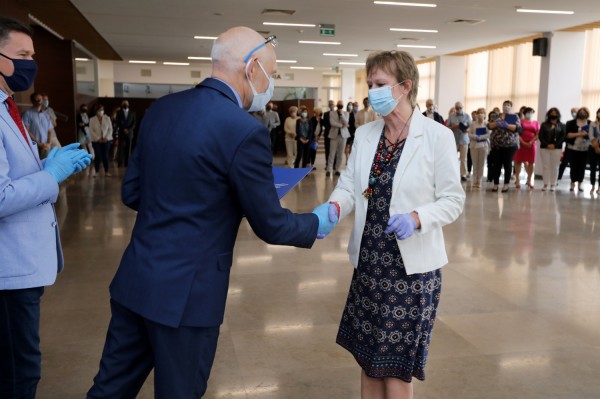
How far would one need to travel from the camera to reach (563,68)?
14.4 meters

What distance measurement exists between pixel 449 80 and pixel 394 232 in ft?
66.6

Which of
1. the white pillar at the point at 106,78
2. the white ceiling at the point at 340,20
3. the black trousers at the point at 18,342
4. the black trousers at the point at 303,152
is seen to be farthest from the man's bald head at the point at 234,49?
the white pillar at the point at 106,78

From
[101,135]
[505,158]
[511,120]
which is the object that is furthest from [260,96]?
[101,135]

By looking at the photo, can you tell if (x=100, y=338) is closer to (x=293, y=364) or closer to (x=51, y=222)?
(x=293, y=364)

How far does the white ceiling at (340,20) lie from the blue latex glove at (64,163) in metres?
9.77

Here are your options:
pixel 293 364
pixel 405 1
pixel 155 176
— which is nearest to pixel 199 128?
pixel 155 176

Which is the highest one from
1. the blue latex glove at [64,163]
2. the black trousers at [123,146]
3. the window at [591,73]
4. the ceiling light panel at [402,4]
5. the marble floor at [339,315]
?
the ceiling light panel at [402,4]

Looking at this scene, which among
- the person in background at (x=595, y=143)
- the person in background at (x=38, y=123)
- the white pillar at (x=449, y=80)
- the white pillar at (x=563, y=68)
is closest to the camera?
the person in background at (x=38, y=123)

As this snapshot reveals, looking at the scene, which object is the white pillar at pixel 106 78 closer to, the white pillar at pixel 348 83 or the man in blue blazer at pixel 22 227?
the white pillar at pixel 348 83

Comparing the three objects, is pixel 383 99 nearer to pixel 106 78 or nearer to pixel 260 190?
pixel 260 190

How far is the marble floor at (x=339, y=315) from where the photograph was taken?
308 centimetres

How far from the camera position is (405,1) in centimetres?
1118

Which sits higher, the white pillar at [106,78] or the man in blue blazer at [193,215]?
the white pillar at [106,78]

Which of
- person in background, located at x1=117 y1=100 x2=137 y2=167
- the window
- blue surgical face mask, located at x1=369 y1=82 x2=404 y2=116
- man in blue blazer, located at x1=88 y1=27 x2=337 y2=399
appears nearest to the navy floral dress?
blue surgical face mask, located at x1=369 y1=82 x2=404 y2=116
